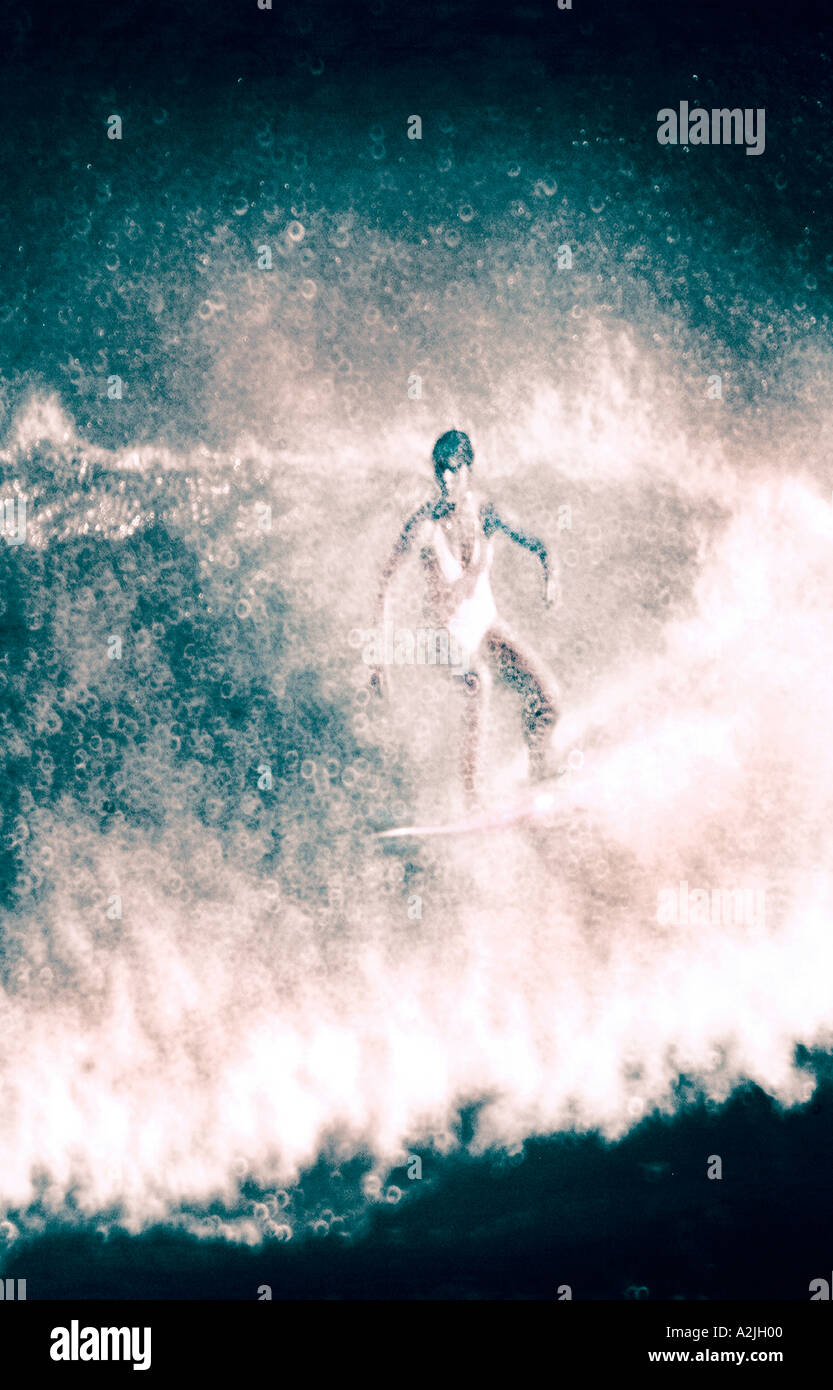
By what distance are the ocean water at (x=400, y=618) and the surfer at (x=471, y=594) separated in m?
0.06

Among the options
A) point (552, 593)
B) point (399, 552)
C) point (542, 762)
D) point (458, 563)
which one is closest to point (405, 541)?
point (399, 552)

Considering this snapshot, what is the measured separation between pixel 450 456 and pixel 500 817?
3.63ft

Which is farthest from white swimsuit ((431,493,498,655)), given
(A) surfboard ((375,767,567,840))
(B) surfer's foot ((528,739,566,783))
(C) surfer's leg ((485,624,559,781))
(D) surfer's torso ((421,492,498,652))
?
(A) surfboard ((375,767,567,840))

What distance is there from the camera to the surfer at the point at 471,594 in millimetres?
2598

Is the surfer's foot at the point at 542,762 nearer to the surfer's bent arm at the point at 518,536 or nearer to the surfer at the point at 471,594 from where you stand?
the surfer at the point at 471,594

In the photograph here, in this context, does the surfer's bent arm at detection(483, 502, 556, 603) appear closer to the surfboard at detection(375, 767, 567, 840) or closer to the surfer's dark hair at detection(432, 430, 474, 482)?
the surfer's dark hair at detection(432, 430, 474, 482)

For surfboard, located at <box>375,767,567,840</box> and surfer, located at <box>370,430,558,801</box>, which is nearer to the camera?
surfer, located at <box>370,430,558,801</box>

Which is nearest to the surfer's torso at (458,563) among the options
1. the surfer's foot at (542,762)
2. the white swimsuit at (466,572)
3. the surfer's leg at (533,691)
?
the white swimsuit at (466,572)

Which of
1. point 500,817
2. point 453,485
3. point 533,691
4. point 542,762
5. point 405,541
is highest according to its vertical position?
point 453,485

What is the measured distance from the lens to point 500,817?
271 centimetres

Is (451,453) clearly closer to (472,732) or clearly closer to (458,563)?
(458,563)

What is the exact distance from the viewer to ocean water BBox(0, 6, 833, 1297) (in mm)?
2658

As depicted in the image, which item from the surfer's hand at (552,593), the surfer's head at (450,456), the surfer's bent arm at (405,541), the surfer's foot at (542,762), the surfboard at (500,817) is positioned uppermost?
the surfer's head at (450,456)
